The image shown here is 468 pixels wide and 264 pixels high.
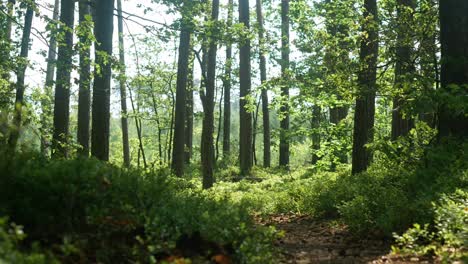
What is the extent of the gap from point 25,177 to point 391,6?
867 cm

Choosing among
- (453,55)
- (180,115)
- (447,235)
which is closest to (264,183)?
(180,115)

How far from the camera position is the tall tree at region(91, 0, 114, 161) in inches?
364

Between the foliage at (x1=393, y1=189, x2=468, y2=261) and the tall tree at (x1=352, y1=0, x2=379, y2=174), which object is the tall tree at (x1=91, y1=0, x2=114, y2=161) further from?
the foliage at (x1=393, y1=189, x2=468, y2=261)

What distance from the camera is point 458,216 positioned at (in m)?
4.60

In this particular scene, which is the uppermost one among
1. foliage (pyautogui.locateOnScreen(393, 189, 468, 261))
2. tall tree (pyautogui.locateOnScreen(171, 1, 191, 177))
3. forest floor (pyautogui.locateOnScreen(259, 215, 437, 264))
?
tall tree (pyautogui.locateOnScreen(171, 1, 191, 177))

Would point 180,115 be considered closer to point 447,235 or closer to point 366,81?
point 366,81

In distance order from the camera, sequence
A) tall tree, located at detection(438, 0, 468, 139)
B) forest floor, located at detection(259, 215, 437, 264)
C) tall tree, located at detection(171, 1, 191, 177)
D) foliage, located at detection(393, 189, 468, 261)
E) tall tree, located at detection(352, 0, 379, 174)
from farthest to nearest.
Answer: tall tree, located at detection(171, 1, 191, 177), tall tree, located at detection(352, 0, 379, 174), tall tree, located at detection(438, 0, 468, 139), forest floor, located at detection(259, 215, 437, 264), foliage, located at detection(393, 189, 468, 261)

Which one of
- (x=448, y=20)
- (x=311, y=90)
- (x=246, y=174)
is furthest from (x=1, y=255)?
(x=246, y=174)

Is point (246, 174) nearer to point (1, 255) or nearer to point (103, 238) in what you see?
point (103, 238)

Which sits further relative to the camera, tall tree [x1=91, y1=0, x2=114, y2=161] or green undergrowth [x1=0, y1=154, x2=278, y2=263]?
tall tree [x1=91, y1=0, x2=114, y2=161]

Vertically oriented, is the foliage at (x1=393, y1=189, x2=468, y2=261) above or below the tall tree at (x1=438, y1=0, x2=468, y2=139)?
below

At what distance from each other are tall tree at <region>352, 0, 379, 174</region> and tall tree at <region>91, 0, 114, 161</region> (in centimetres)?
Result: 558

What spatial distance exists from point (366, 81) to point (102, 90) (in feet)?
19.7

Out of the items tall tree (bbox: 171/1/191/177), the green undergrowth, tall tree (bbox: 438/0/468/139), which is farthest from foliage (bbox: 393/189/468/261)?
tall tree (bbox: 171/1/191/177)
